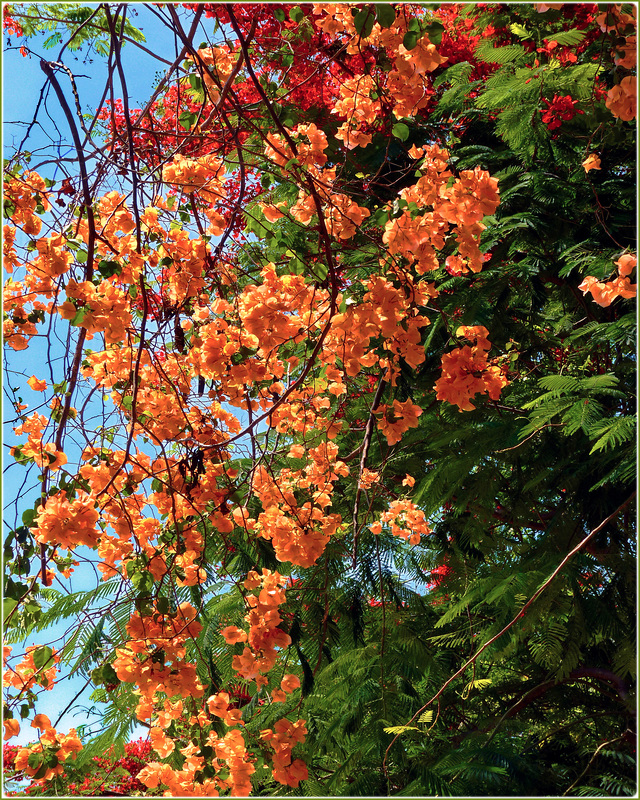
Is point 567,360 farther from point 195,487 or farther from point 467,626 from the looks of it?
point 195,487

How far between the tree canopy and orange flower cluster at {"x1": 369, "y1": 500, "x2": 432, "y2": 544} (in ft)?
0.05

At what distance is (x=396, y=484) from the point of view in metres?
3.25

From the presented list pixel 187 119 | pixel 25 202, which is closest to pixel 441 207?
pixel 187 119

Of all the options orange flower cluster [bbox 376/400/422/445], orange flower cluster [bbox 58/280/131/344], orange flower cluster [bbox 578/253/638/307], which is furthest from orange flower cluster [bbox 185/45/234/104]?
orange flower cluster [bbox 578/253/638/307]

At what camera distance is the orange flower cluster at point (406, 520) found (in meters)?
2.21

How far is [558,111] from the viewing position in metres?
2.82

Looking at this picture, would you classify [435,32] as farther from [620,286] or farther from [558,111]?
[558,111]

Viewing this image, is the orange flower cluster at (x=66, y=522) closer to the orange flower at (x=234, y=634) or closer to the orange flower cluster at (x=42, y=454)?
the orange flower cluster at (x=42, y=454)

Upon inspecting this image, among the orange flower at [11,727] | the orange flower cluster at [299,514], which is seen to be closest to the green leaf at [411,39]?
the orange flower cluster at [299,514]

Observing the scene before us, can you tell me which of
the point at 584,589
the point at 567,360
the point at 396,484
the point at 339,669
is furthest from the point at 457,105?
the point at 339,669

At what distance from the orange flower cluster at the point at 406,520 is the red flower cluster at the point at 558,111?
68.6 inches

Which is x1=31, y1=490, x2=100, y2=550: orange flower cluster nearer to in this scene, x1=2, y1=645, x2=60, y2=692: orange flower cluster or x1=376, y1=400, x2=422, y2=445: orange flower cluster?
x1=2, y1=645, x2=60, y2=692: orange flower cluster

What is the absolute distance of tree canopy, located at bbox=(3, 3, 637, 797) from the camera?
1.57 meters

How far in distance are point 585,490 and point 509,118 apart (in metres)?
1.52
